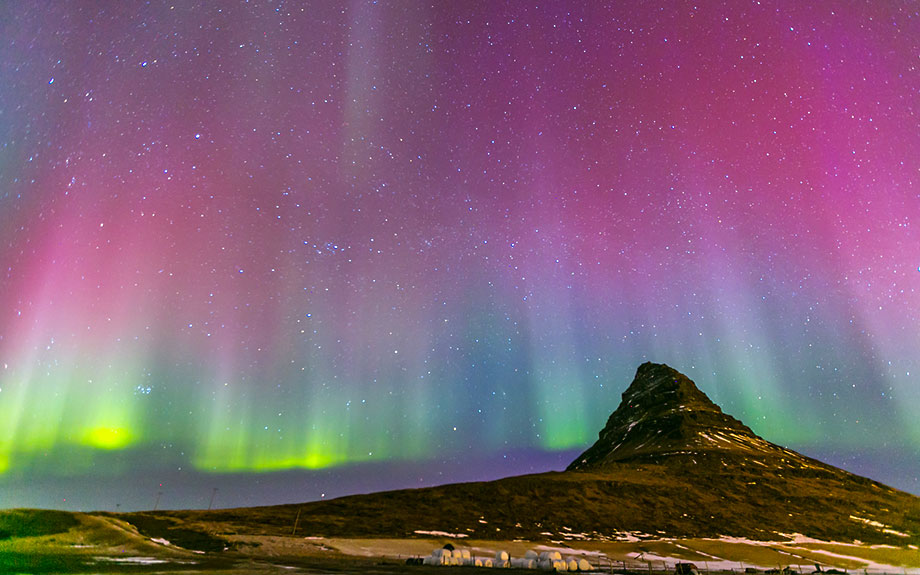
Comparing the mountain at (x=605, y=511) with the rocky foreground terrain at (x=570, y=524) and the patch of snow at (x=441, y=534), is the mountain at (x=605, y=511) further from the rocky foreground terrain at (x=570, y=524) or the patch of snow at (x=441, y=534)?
the patch of snow at (x=441, y=534)

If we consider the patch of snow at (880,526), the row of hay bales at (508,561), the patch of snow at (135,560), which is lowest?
the row of hay bales at (508,561)

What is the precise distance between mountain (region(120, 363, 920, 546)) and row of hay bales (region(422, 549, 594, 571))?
1411 inches

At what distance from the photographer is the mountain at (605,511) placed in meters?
106

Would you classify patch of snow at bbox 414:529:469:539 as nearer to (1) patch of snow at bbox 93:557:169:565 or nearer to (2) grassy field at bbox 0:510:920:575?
(2) grassy field at bbox 0:510:920:575

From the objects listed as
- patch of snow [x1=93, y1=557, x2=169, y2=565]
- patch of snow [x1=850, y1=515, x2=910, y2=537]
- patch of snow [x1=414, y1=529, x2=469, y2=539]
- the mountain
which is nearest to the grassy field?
patch of snow [x1=93, y1=557, x2=169, y2=565]

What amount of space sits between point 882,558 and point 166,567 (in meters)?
137

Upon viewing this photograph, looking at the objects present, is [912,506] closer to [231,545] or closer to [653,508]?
[653,508]

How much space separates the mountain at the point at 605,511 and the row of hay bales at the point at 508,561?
35847 mm

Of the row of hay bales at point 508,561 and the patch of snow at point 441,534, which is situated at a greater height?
the row of hay bales at point 508,561

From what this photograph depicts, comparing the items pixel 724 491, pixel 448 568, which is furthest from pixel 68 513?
pixel 724 491

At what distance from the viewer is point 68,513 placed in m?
84.2

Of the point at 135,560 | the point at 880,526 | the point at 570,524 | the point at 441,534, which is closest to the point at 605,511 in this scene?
the point at 570,524

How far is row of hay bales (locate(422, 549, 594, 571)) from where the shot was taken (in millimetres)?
62656

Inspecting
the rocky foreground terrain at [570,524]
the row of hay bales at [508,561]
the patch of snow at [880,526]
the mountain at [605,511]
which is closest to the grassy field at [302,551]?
the rocky foreground terrain at [570,524]
